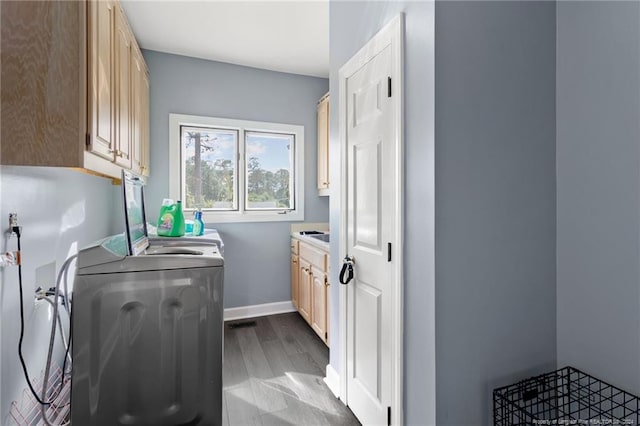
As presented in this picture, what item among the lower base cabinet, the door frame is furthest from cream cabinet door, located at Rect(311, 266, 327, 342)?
the door frame

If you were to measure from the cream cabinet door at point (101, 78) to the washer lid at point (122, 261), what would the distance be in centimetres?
38

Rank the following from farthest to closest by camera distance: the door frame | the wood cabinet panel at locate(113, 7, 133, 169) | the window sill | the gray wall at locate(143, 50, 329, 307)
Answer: the window sill < the gray wall at locate(143, 50, 329, 307) < the wood cabinet panel at locate(113, 7, 133, 169) < the door frame

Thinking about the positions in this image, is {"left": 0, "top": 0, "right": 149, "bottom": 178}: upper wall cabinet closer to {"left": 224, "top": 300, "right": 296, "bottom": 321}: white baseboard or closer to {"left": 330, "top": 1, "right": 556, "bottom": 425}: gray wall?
{"left": 330, "top": 1, "right": 556, "bottom": 425}: gray wall

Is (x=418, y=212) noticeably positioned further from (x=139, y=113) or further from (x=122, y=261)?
(x=139, y=113)

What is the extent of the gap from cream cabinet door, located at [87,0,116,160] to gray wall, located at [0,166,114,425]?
29 cm

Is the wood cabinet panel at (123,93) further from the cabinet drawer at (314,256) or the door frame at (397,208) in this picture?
the cabinet drawer at (314,256)

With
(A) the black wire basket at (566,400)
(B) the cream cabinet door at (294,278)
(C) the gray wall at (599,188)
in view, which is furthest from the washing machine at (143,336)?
(B) the cream cabinet door at (294,278)

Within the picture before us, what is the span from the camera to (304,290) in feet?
10.2

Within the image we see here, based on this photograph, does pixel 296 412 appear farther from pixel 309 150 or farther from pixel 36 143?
pixel 309 150

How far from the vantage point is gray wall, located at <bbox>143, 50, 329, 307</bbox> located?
310 centimetres

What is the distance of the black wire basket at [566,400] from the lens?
124cm

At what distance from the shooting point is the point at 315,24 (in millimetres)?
2607

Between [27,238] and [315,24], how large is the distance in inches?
91.3

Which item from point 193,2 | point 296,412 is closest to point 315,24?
point 193,2
